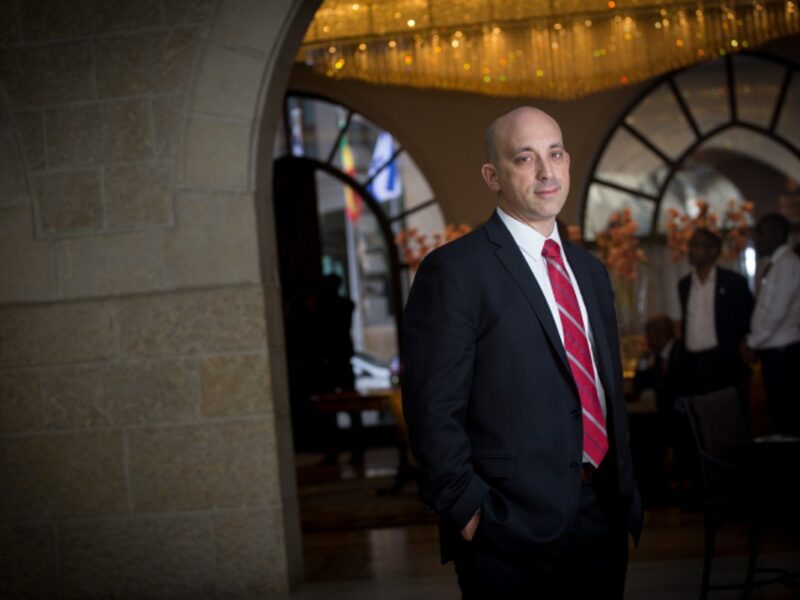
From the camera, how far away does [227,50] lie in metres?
5.29

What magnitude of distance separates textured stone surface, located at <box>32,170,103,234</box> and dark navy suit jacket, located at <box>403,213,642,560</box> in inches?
117

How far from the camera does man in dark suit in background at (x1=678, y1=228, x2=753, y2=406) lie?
7.27m

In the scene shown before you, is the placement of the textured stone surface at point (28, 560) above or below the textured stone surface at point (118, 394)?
below

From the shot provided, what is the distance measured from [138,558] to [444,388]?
10.1ft

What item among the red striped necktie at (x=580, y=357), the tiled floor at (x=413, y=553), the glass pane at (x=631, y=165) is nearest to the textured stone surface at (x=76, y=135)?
the tiled floor at (x=413, y=553)

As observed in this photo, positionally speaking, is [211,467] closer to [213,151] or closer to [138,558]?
[138,558]

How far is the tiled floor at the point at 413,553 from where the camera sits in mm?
5215

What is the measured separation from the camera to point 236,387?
207 inches

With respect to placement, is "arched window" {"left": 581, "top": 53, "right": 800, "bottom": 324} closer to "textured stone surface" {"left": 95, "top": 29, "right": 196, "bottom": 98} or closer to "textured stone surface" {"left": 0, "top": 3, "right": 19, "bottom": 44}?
"textured stone surface" {"left": 95, "top": 29, "right": 196, "bottom": 98}

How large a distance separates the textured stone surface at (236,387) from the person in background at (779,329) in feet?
10.0

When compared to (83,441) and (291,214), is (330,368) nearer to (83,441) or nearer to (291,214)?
(291,214)

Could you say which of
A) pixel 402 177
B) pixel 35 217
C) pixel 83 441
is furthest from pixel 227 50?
pixel 402 177

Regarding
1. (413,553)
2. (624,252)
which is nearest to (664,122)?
(624,252)

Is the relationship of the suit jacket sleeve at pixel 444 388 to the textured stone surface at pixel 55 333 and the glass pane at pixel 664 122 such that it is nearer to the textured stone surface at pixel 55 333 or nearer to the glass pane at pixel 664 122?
the textured stone surface at pixel 55 333
